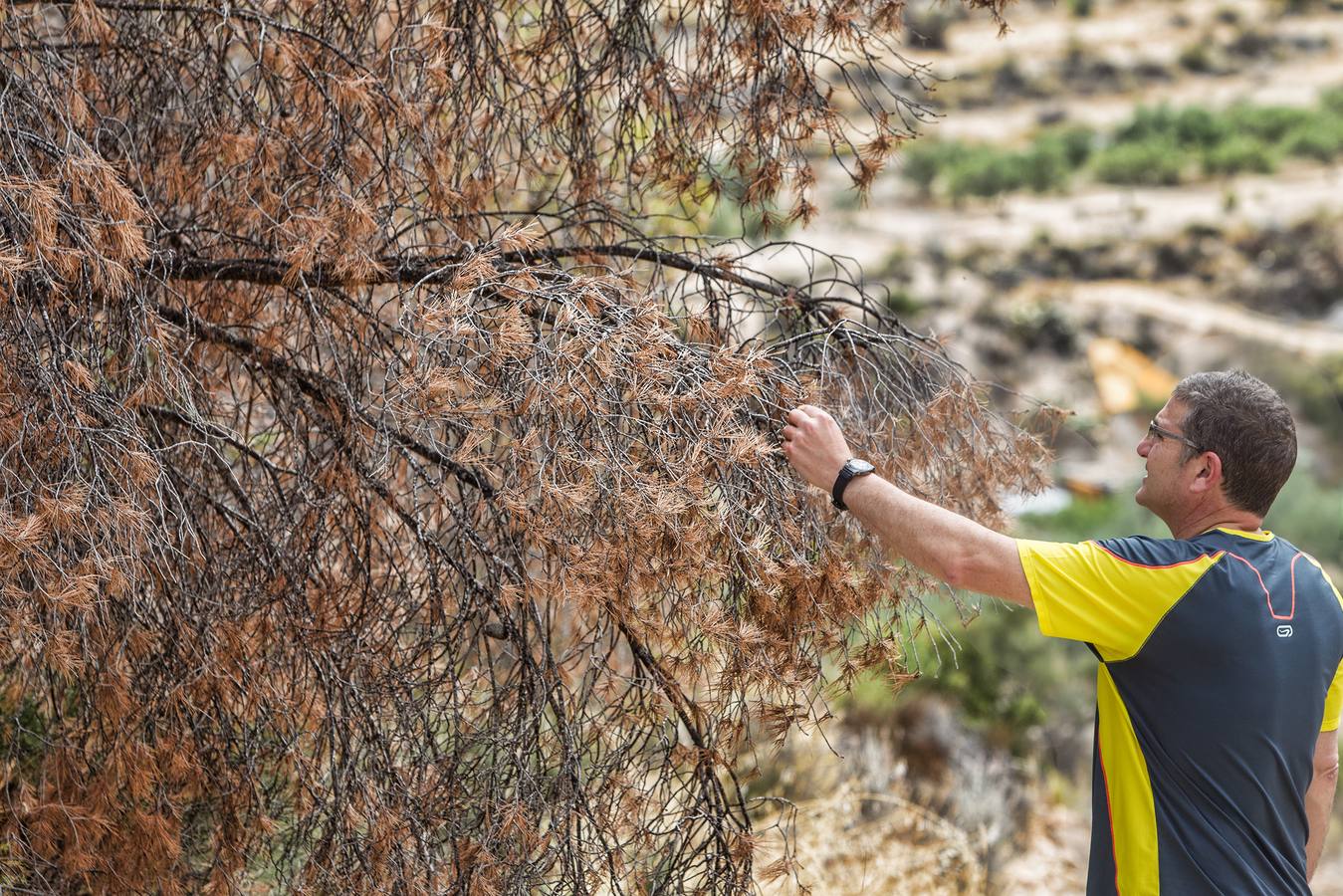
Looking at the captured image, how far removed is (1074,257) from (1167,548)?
1035 inches

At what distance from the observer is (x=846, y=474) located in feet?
9.27

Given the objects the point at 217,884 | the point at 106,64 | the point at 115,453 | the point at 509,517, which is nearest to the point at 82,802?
the point at 217,884

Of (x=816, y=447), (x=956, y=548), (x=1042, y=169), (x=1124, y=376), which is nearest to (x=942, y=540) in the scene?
(x=956, y=548)

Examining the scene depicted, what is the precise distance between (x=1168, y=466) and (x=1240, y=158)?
30056mm

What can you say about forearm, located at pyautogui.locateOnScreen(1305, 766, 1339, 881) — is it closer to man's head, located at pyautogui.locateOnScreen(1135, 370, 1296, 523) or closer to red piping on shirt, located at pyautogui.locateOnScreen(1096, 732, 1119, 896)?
red piping on shirt, located at pyautogui.locateOnScreen(1096, 732, 1119, 896)

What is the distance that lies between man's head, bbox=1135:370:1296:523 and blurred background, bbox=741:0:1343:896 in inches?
51.6

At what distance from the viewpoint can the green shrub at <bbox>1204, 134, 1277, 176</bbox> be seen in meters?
29.4

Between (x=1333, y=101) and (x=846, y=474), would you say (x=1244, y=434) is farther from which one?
(x=1333, y=101)

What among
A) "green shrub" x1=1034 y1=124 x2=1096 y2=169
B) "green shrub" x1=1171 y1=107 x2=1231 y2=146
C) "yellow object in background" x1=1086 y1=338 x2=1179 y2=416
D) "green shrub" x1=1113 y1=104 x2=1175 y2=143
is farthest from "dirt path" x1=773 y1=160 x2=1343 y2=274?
"yellow object in background" x1=1086 y1=338 x2=1179 y2=416

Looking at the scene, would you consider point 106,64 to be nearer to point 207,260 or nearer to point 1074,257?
point 207,260

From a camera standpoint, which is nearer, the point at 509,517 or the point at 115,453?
the point at 115,453

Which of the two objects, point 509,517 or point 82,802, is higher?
point 509,517

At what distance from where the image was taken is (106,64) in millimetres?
3902

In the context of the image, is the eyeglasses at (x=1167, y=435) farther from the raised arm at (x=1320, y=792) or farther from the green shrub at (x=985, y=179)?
the green shrub at (x=985, y=179)
